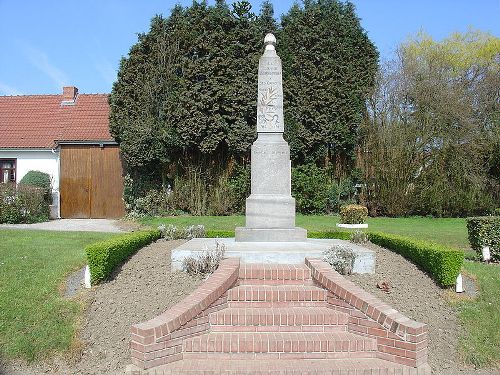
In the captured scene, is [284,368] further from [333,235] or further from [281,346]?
[333,235]

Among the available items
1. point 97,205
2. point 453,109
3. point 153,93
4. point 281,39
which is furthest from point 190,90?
point 453,109

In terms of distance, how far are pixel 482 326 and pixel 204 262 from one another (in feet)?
14.0

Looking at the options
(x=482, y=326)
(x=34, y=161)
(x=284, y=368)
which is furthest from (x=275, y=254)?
(x=34, y=161)

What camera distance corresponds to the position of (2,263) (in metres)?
8.88

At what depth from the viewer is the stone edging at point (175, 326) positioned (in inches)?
210

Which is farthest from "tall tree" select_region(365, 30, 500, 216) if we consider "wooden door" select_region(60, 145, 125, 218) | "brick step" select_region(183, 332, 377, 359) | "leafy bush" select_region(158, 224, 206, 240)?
"brick step" select_region(183, 332, 377, 359)

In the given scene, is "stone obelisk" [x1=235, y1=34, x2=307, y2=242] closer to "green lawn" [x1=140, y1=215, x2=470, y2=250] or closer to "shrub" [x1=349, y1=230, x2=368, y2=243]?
"shrub" [x1=349, y1=230, x2=368, y2=243]

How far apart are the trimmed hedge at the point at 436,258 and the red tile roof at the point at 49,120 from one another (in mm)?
17169

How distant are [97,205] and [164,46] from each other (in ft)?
27.0

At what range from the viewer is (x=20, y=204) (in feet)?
59.8

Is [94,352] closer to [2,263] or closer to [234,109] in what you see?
Result: [2,263]

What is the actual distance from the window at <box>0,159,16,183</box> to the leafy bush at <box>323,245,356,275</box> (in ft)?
66.0

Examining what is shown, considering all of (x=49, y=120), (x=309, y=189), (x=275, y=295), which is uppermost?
(x=49, y=120)

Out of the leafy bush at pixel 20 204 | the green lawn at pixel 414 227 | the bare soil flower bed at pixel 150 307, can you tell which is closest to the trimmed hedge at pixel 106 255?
the bare soil flower bed at pixel 150 307
